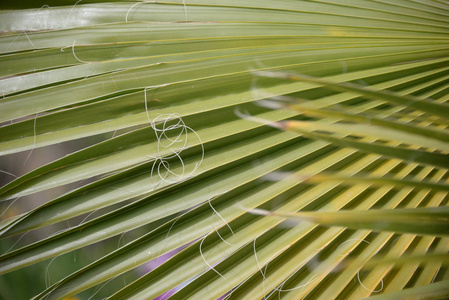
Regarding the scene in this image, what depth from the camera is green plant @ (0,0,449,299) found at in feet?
Result: 2.10

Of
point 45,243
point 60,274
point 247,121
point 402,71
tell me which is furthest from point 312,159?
point 60,274

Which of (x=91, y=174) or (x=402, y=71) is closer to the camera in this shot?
(x=91, y=174)

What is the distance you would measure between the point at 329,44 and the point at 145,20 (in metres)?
0.40

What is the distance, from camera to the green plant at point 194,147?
639 mm

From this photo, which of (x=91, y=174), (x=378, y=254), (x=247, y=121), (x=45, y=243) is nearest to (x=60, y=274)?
(x=45, y=243)

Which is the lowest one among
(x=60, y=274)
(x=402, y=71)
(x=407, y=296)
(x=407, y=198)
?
(x=60, y=274)

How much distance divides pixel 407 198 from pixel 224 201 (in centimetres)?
45

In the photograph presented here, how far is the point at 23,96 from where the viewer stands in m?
0.63

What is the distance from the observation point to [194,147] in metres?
0.68

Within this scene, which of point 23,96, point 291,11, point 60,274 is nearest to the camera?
point 23,96

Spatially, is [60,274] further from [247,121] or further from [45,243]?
[247,121]

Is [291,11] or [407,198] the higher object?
[291,11]

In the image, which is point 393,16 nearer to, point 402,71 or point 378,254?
point 402,71

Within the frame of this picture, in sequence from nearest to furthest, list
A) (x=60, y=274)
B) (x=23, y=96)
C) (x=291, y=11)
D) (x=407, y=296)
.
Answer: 1. (x=407, y=296)
2. (x=23, y=96)
3. (x=291, y=11)
4. (x=60, y=274)
